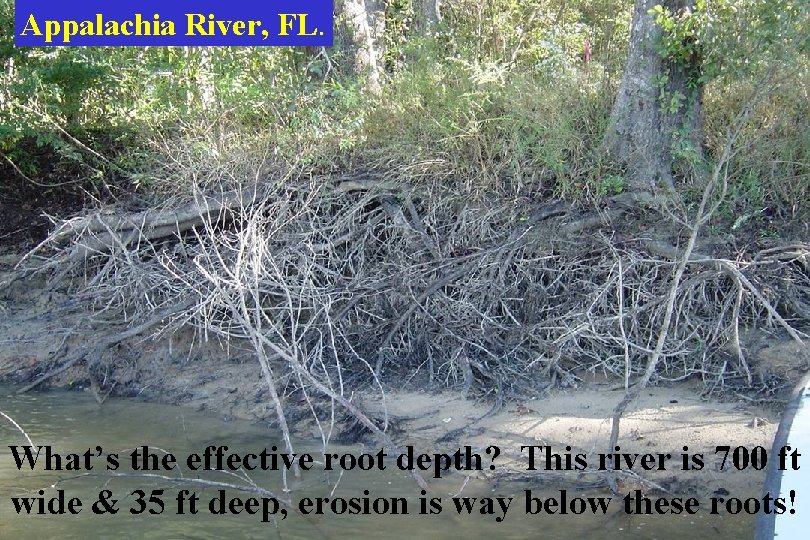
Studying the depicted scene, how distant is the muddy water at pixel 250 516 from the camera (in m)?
5.95

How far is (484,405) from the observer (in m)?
8.02

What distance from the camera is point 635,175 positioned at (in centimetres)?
923

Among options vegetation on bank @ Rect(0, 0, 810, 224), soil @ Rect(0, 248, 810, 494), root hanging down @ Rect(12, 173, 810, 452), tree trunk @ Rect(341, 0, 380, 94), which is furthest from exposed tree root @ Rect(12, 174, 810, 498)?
tree trunk @ Rect(341, 0, 380, 94)

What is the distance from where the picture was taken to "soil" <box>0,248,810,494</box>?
6.91 meters

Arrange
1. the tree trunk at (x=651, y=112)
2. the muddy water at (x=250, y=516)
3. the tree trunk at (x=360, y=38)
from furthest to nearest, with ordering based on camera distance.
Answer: the tree trunk at (x=360, y=38) → the tree trunk at (x=651, y=112) → the muddy water at (x=250, y=516)

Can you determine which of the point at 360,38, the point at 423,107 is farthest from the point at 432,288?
the point at 360,38

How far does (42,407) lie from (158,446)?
1.72 m

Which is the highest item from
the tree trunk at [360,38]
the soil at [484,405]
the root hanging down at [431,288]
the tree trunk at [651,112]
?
the tree trunk at [360,38]

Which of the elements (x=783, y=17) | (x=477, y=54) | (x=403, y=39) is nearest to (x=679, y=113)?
(x=783, y=17)

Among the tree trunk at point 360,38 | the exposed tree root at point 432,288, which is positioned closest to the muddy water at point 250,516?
the exposed tree root at point 432,288

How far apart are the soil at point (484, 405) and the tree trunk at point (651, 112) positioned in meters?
2.09

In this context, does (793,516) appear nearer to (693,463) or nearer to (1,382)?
(693,463)

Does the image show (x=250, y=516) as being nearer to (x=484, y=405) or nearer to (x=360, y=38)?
(x=484, y=405)

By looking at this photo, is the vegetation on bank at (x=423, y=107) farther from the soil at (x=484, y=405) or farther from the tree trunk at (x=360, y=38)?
the soil at (x=484, y=405)
